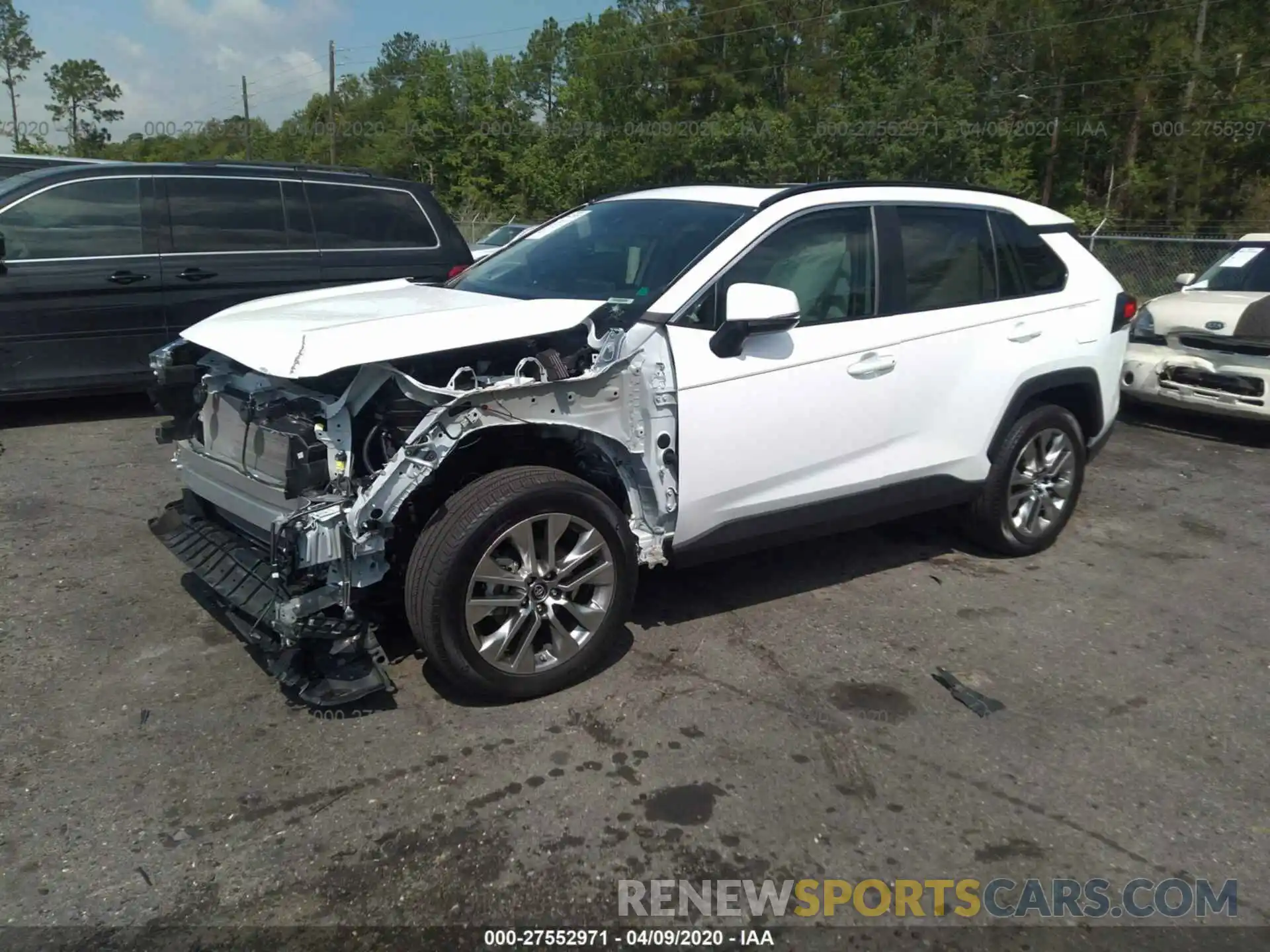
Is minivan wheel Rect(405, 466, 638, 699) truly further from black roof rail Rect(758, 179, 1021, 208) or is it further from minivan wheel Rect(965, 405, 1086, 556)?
minivan wheel Rect(965, 405, 1086, 556)

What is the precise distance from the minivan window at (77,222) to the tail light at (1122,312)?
6634mm

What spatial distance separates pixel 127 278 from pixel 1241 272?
30.1ft

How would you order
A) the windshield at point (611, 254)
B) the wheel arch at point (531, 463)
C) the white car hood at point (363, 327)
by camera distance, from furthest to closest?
the windshield at point (611, 254)
the wheel arch at point (531, 463)
the white car hood at point (363, 327)

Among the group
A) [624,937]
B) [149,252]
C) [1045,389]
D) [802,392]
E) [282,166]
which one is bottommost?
[624,937]

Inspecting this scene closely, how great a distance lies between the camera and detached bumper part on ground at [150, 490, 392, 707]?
3.35 m

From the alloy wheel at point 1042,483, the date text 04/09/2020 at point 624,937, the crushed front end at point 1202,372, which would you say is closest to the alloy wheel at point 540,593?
the date text 04/09/2020 at point 624,937

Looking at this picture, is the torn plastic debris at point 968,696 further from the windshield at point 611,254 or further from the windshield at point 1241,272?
the windshield at point 1241,272

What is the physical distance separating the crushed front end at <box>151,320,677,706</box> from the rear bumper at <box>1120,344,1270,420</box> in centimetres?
513

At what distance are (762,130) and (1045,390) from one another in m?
35.5

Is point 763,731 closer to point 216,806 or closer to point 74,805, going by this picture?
point 216,806

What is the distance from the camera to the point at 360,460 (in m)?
3.53

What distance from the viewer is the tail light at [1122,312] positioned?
548 centimetres

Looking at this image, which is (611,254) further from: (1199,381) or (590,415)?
(1199,381)

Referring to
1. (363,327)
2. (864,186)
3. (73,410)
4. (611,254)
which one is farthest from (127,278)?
(864,186)
